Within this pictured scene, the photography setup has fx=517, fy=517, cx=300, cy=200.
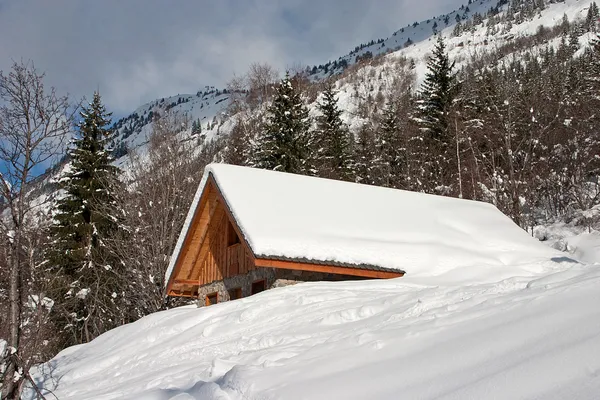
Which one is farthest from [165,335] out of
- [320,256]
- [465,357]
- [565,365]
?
[565,365]

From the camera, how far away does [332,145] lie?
34031mm

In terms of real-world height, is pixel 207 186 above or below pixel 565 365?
above

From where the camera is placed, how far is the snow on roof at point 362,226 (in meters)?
11.6

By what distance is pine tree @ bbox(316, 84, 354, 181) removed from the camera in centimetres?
3241

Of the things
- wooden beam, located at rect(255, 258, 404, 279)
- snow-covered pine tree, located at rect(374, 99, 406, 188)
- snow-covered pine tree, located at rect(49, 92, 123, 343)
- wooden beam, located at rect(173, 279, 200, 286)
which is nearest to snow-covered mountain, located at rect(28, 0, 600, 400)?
wooden beam, located at rect(255, 258, 404, 279)

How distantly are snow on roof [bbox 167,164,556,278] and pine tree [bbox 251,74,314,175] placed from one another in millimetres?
11166

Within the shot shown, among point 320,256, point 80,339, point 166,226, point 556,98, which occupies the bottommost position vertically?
point 80,339

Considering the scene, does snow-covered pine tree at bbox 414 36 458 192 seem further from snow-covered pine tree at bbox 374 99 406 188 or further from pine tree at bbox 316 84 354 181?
pine tree at bbox 316 84 354 181

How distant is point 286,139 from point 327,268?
17.5 meters

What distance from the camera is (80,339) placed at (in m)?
24.9

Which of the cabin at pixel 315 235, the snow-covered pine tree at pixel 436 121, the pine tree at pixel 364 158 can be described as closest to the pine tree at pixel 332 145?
the pine tree at pixel 364 158

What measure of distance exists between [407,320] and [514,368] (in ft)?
8.71

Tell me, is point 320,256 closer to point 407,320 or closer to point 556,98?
point 407,320

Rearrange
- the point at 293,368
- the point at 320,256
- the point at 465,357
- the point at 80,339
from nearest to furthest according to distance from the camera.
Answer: the point at 465,357 → the point at 293,368 → the point at 320,256 → the point at 80,339
